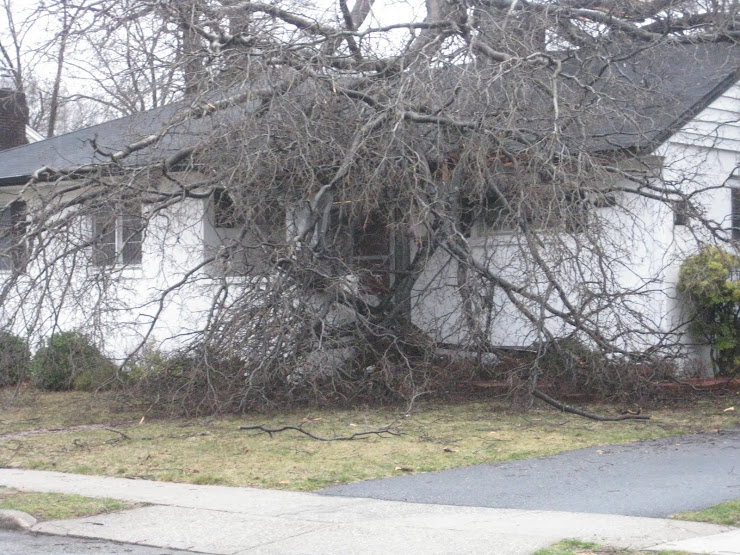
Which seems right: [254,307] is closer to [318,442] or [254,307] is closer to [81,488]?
[318,442]

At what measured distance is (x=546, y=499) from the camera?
7.77 m

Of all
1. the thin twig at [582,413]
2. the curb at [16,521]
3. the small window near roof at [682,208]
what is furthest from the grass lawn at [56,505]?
the small window near roof at [682,208]

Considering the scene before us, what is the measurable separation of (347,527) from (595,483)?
2512 mm

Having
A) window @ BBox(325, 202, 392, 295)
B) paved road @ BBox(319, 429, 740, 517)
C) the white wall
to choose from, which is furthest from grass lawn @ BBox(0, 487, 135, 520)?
the white wall

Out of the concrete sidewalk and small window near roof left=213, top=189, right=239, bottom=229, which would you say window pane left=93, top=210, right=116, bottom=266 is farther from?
the concrete sidewalk

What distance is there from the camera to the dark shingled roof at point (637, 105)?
1302 cm

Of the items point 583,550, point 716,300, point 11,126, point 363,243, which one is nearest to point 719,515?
point 583,550

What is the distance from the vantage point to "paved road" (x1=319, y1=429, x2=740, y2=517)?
7.53 meters

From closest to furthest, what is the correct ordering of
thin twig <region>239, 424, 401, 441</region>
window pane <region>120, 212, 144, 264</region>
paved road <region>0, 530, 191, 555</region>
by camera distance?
paved road <region>0, 530, 191, 555</region>
thin twig <region>239, 424, 401, 441</region>
window pane <region>120, 212, 144, 264</region>

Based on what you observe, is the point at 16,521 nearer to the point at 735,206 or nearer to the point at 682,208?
the point at 682,208

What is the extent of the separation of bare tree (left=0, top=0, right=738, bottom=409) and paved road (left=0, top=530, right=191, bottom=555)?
4.74m

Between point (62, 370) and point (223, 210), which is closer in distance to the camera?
point (223, 210)

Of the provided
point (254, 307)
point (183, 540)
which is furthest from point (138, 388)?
point (183, 540)

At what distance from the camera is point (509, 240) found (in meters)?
13.4
